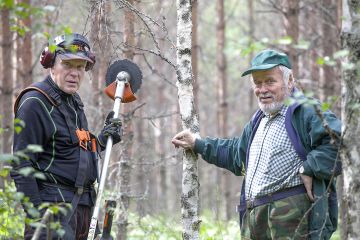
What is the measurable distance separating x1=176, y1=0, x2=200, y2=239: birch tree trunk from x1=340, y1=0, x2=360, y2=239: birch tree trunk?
1606mm

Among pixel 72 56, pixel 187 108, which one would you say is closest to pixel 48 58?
pixel 72 56

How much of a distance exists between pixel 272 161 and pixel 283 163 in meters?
0.09

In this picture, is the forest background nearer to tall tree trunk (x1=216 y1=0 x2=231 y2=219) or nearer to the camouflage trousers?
tall tree trunk (x1=216 y1=0 x2=231 y2=219)

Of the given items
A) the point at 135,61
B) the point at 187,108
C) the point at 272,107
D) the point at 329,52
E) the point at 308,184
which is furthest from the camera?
the point at 329,52

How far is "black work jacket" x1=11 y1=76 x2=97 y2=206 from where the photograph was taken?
443 centimetres

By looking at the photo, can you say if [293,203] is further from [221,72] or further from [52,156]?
[221,72]

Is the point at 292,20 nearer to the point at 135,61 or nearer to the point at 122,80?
the point at 135,61

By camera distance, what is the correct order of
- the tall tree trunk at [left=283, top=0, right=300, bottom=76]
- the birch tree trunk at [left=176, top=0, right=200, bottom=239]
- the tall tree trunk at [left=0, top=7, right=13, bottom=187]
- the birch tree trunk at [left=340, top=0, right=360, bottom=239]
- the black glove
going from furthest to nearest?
the tall tree trunk at [left=283, top=0, right=300, bottom=76] < the tall tree trunk at [left=0, top=7, right=13, bottom=187] < the black glove < the birch tree trunk at [left=176, top=0, right=200, bottom=239] < the birch tree trunk at [left=340, top=0, right=360, bottom=239]

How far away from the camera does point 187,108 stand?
4.96m

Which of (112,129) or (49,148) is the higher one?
(112,129)

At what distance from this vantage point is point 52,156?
4.60m

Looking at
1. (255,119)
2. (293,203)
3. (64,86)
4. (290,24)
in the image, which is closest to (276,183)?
(293,203)

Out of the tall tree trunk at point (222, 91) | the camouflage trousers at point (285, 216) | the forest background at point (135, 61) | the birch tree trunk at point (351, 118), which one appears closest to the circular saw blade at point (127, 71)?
the forest background at point (135, 61)

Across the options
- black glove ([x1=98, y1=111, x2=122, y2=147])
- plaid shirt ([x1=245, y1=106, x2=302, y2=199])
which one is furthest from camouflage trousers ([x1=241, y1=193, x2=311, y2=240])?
black glove ([x1=98, y1=111, x2=122, y2=147])
